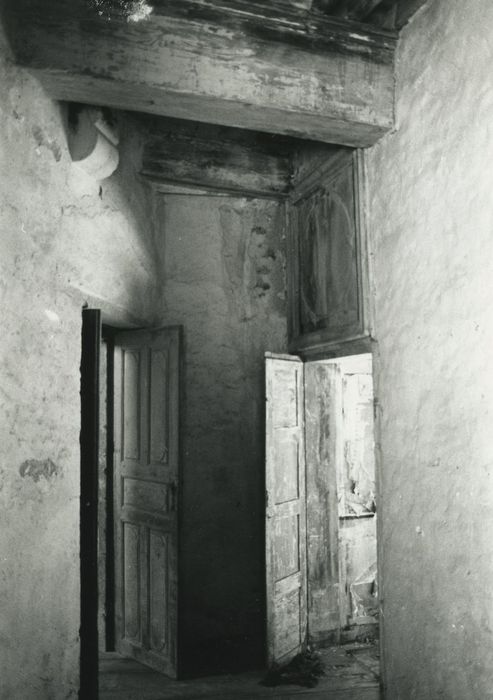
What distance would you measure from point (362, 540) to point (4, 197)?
156 inches

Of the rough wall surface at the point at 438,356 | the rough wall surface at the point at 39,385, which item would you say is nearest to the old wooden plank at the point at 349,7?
the rough wall surface at the point at 438,356

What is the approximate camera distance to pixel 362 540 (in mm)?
4930

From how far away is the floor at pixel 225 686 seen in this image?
376cm

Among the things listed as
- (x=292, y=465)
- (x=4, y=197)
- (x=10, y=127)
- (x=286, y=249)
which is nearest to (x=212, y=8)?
(x=10, y=127)

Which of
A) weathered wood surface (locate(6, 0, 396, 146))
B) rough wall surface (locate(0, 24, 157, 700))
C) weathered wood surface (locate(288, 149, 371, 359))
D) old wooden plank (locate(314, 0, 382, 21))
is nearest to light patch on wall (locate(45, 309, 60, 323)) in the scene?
rough wall surface (locate(0, 24, 157, 700))

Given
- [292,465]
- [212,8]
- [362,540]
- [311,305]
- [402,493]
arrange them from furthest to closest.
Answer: [362,540], [292,465], [311,305], [402,493], [212,8]

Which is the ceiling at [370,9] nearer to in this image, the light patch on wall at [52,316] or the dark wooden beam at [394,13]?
the dark wooden beam at [394,13]

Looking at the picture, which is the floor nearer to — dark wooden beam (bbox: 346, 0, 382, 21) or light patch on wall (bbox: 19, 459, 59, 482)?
light patch on wall (bbox: 19, 459, 59, 482)

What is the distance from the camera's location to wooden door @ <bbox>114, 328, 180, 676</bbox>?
3973mm

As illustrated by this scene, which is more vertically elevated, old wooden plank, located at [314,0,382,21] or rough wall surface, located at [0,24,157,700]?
old wooden plank, located at [314,0,382,21]

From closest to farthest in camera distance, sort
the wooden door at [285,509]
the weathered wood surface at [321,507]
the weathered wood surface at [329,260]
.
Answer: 1. the weathered wood surface at [329,260]
2. the wooden door at [285,509]
3. the weathered wood surface at [321,507]

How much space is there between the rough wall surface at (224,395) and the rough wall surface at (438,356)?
1.63 m

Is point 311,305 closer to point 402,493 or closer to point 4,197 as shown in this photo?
point 402,493

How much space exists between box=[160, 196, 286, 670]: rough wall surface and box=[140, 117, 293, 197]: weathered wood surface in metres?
0.21
